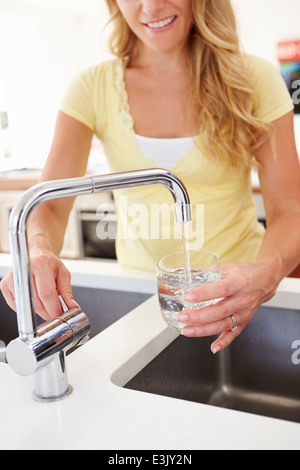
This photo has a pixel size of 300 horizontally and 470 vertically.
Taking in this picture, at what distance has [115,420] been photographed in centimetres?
68

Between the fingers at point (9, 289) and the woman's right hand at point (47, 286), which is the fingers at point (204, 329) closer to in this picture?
the woman's right hand at point (47, 286)

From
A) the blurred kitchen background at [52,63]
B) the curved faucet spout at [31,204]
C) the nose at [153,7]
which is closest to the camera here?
the curved faucet spout at [31,204]

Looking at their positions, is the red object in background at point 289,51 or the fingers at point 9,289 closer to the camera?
the fingers at point 9,289

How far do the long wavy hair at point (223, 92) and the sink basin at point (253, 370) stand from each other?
41 cm

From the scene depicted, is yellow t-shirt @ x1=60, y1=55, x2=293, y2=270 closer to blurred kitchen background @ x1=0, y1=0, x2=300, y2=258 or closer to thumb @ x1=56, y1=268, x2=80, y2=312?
thumb @ x1=56, y1=268, x2=80, y2=312

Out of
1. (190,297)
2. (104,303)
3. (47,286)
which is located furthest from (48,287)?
(104,303)

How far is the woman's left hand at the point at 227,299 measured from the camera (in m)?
0.73

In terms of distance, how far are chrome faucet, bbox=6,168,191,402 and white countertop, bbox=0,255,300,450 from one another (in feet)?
0.13

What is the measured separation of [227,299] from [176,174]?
60 cm

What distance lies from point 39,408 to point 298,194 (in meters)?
0.80

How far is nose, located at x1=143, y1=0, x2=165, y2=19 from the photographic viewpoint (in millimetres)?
1178

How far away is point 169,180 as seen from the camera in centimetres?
70

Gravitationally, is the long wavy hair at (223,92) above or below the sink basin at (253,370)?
above

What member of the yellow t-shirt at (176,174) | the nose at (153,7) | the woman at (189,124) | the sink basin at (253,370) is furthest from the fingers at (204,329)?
the nose at (153,7)
